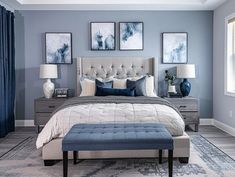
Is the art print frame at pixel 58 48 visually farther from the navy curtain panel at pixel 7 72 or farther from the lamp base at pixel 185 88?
the lamp base at pixel 185 88

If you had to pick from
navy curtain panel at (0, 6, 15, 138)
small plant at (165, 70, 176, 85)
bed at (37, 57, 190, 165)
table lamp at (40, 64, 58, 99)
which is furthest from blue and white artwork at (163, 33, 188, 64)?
navy curtain panel at (0, 6, 15, 138)

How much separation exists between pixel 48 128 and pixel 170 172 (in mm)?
1603

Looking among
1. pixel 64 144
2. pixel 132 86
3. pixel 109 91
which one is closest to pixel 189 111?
pixel 132 86

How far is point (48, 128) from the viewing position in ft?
11.9

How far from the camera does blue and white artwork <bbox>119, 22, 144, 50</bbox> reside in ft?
20.1

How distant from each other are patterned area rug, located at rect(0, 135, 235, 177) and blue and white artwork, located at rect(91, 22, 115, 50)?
286 cm

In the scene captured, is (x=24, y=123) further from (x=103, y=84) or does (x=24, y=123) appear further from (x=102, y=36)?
(x=102, y=36)

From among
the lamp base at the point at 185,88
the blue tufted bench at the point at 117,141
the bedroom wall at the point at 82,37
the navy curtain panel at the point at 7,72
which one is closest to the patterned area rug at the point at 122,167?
the blue tufted bench at the point at 117,141

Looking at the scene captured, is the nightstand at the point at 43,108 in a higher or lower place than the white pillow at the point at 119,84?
lower

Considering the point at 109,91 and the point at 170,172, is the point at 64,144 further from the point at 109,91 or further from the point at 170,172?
the point at 109,91

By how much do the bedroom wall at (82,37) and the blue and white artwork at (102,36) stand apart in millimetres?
117

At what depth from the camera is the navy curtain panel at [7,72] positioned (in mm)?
5188

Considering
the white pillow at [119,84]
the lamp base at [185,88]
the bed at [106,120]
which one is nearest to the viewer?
the bed at [106,120]

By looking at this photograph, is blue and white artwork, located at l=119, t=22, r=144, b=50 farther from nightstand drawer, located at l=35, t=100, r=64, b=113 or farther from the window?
nightstand drawer, located at l=35, t=100, r=64, b=113
